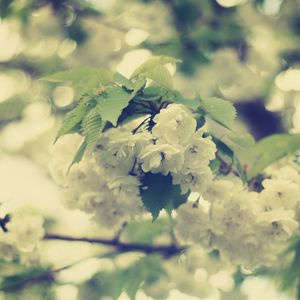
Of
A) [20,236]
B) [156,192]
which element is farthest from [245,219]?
[20,236]

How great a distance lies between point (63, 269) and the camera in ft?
7.73

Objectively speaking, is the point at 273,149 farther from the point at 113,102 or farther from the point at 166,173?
the point at 113,102

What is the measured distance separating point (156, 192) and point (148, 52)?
191 cm

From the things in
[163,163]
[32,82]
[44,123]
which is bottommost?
[44,123]

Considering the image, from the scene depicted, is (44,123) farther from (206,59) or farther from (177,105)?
(177,105)

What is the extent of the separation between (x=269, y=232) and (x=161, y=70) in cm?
74

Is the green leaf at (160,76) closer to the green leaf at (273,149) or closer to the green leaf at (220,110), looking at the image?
the green leaf at (220,110)

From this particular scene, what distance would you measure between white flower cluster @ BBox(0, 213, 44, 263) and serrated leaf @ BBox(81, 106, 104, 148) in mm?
841

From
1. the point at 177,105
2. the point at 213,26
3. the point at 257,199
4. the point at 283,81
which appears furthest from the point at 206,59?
the point at 177,105

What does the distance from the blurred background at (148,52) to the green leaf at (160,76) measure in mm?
1553

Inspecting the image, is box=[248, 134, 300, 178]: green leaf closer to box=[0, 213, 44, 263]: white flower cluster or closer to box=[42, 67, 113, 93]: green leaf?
box=[42, 67, 113, 93]: green leaf

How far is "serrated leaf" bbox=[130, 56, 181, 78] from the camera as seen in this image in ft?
4.96

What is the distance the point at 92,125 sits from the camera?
4.82 feet

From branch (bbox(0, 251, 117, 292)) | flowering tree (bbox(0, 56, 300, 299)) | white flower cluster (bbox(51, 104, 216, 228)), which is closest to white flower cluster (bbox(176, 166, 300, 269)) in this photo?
flowering tree (bbox(0, 56, 300, 299))
